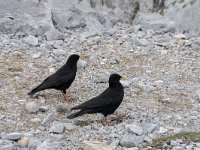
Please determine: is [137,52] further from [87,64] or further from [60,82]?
[60,82]

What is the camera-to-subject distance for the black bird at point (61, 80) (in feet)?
46.0

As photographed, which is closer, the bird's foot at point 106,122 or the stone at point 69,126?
the stone at point 69,126

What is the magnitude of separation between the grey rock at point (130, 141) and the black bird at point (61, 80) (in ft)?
12.2

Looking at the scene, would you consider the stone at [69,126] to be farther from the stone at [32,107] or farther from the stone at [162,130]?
the stone at [162,130]

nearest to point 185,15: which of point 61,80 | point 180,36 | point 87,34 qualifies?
point 180,36

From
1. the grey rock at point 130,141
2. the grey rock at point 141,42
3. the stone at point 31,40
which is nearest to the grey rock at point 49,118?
the grey rock at point 130,141

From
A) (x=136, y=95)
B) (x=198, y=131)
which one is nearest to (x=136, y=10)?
(x=136, y=95)

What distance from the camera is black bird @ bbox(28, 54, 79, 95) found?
14020mm

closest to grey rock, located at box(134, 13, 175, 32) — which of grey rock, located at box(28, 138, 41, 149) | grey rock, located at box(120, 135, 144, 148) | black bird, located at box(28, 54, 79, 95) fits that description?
black bird, located at box(28, 54, 79, 95)

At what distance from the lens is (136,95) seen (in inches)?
575

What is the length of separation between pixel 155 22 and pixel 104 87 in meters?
6.55

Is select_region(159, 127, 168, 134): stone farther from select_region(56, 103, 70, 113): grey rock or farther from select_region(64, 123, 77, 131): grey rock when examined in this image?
select_region(56, 103, 70, 113): grey rock

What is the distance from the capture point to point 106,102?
12336 millimetres

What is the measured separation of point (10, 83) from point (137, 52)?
4.99 metres
